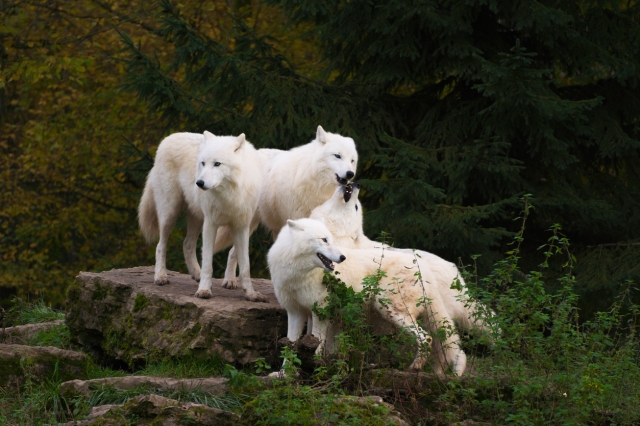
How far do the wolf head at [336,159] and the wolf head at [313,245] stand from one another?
1.27 metres

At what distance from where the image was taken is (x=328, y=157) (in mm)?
8227

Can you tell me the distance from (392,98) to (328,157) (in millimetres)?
5479

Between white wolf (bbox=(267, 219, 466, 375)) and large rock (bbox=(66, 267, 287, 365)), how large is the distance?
609mm

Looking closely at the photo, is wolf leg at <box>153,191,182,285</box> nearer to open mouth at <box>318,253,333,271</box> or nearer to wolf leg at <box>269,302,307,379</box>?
wolf leg at <box>269,302,307,379</box>

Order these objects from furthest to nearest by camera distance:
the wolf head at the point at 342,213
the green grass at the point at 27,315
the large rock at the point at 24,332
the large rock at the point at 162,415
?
the green grass at the point at 27,315, the large rock at the point at 24,332, the wolf head at the point at 342,213, the large rock at the point at 162,415

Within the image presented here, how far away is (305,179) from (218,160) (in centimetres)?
103

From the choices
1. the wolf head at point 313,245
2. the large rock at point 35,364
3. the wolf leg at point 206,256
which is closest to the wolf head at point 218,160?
the wolf leg at point 206,256

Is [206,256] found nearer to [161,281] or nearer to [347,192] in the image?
[161,281]

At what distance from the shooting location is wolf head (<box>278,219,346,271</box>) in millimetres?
6734

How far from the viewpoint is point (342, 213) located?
793 centimetres

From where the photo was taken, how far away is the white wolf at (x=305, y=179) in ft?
27.0

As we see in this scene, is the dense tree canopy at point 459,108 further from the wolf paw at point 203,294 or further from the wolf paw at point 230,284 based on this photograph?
the wolf paw at point 203,294

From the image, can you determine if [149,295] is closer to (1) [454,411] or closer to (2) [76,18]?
(1) [454,411]

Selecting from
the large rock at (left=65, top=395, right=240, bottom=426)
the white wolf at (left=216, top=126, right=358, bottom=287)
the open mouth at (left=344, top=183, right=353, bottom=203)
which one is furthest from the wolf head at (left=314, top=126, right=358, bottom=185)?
the large rock at (left=65, top=395, right=240, bottom=426)
